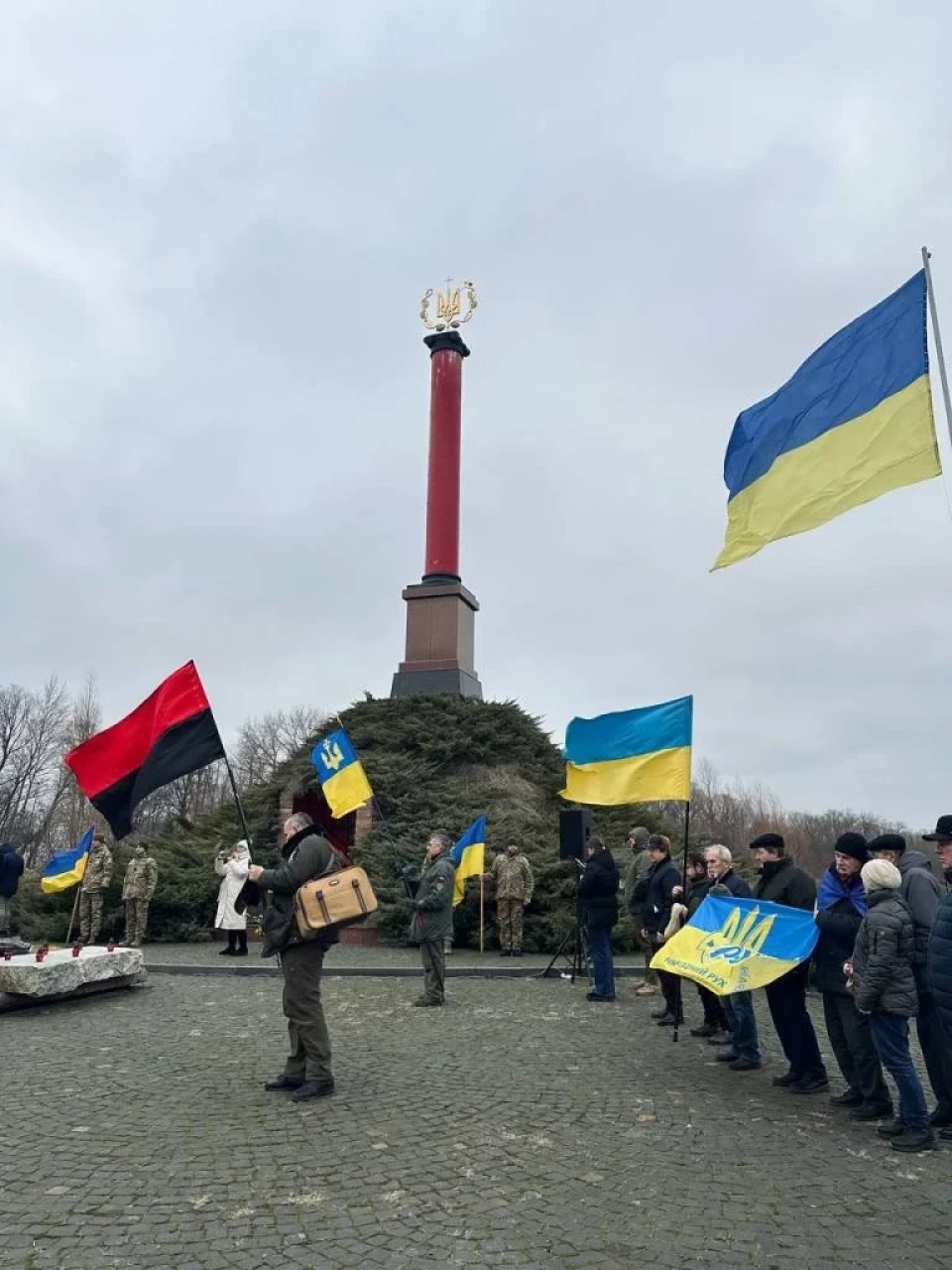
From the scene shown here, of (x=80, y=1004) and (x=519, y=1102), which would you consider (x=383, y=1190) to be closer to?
(x=519, y=1102)

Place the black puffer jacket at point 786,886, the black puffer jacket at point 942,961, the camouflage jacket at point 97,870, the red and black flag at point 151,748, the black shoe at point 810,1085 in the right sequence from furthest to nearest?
the camouflage jacket at point 97,870 < the red and black flag at point 151,748 < the black puffer jacket at point 786,886 < the black shoe at point 810,1085 < the black puffer jacket at point 942,961

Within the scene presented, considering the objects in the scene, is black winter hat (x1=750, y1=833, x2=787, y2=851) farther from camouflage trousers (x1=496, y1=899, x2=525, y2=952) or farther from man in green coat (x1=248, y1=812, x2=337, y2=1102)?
camouflage trousers (x1=496, y1=899, x2=525, y2=952)

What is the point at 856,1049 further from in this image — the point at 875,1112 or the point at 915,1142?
the point at 915,1142

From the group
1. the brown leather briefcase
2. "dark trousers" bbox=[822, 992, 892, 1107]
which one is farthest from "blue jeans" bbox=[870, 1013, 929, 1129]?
the brown leather briefcase

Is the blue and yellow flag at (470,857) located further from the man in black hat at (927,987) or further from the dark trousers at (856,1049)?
the man in black hat at (927,987)

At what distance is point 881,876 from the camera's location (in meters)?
5.93

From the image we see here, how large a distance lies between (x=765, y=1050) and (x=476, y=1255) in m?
5.12

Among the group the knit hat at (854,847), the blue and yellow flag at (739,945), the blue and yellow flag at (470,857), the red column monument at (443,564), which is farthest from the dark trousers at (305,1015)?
the red column monument at (443,564)

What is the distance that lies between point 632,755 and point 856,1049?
4.41 m

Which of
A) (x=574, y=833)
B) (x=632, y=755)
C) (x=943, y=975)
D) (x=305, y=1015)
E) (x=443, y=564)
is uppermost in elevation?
(x=443, y=564)

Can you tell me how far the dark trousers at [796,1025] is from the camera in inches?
273

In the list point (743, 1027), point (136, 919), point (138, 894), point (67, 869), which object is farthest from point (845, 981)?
point (67, 869)

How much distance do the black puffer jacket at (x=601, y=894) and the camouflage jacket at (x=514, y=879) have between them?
13.6 feet

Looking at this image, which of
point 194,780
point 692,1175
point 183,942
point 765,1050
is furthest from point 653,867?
point 194,780
